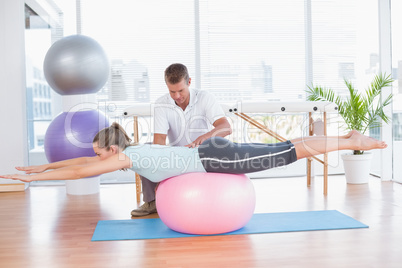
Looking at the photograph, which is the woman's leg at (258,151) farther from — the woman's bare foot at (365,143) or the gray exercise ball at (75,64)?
the gray exercise ball at (75,64)

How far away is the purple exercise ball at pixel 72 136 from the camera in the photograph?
3.68m

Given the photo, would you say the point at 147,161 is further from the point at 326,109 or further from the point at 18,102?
the point at 18,102

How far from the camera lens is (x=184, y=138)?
321cm

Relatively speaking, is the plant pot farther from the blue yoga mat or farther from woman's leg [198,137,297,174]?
woman's leg [198,137,297,174]

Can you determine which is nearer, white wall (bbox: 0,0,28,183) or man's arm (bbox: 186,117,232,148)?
man's arm (bbox: 186,117,232,148)

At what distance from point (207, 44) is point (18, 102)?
1.91 m

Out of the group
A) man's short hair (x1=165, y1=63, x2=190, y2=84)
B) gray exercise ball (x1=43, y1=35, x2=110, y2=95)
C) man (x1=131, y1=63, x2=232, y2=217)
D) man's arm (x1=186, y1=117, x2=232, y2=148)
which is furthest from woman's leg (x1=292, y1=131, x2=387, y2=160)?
gray exercise ball (x1=43, y1=35, x2=110, y2=95)

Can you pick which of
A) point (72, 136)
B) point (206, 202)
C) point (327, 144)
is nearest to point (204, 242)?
point (206, 202)

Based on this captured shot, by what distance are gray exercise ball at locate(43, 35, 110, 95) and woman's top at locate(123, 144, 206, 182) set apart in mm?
1393

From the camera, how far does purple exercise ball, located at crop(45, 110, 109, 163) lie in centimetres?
368

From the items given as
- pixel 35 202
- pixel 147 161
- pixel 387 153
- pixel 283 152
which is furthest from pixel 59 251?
pixel 387 153

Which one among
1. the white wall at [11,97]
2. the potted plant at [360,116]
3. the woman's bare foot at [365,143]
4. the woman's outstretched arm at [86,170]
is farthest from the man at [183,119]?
the white wall at [11,97]

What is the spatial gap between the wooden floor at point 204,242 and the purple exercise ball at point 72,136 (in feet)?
1.30

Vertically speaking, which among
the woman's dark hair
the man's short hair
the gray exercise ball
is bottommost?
the woman's dark hair
